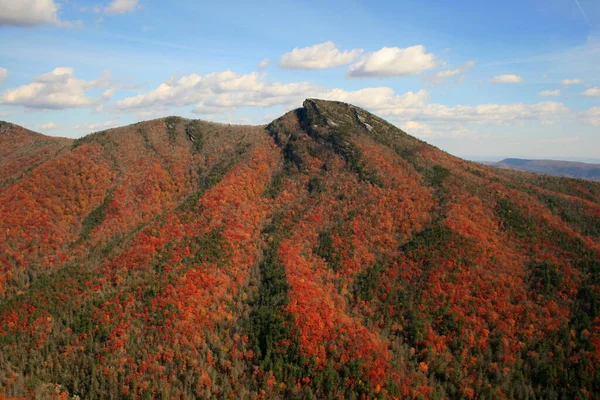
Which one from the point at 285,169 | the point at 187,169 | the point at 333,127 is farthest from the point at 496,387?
the point at 187,169

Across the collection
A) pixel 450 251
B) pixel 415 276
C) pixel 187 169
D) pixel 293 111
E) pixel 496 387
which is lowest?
pixel 496 387

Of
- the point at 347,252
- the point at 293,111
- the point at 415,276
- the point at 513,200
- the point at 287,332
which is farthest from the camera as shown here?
the point at 293,111

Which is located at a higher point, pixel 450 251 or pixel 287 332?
pixel 450 251

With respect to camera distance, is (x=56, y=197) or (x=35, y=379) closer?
(x=35, y=379)

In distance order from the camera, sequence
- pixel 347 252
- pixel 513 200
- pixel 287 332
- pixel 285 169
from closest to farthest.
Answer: pixel 287 332
pixel 347 252
pixel 513 200
pixel 285 169

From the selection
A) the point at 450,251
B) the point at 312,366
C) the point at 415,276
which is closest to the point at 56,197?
the point at 312,366

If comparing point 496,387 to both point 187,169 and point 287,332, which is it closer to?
point 287,332
